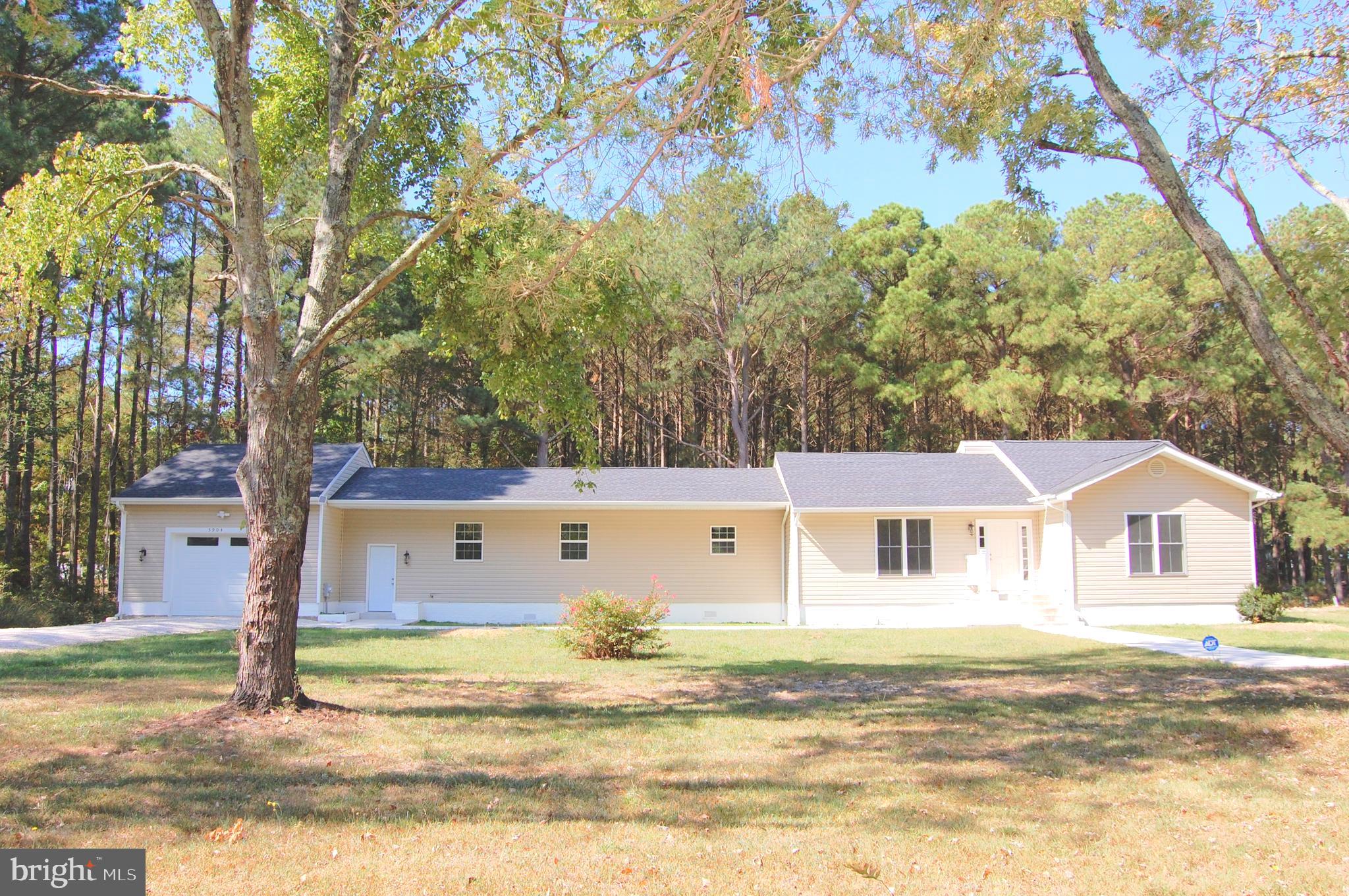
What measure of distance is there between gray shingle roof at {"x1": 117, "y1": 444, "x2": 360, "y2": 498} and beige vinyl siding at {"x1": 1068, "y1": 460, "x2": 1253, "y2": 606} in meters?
16.4

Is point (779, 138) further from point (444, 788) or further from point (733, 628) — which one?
point (733, 628)

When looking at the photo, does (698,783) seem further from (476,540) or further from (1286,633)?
(476,540)

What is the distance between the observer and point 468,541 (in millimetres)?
20828

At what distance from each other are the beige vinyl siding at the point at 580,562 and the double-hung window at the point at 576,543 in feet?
0.47

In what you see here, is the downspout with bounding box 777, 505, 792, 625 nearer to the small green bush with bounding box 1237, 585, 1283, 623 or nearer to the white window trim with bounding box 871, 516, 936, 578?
the white window trim with bounding box 871, 516, 936, 578

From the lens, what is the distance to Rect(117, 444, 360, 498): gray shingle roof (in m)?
20.0

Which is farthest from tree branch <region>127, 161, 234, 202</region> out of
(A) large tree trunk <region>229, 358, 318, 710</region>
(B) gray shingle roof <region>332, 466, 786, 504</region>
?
(B) gray shingle roof <region>332, 466, 786, 504</region>

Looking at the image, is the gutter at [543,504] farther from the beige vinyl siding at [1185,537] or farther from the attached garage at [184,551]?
the beige vinyl siding at [1185,537]

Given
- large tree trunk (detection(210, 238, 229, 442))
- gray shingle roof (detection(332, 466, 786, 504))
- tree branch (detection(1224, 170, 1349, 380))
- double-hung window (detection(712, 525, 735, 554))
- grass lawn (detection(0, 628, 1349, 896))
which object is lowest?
grass lawn (detection(0, 628, 1349, 896))

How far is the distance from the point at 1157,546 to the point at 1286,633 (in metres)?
3.08

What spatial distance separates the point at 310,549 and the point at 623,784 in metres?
15.8

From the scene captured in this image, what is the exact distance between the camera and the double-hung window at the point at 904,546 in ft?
64.8

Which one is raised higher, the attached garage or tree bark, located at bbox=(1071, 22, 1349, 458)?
tree bark, located at bbox=(1071, 22, 1349, 458)

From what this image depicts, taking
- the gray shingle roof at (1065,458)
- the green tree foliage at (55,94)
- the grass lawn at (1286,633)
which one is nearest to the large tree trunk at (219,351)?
the green tree foliage at (55,94)
